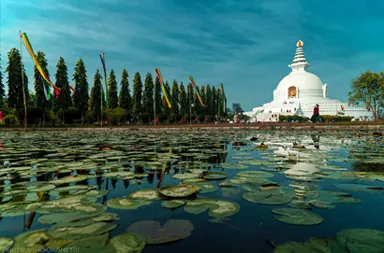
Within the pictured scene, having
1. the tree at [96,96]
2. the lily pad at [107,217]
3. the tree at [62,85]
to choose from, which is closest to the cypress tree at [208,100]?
the tree at [96,96]

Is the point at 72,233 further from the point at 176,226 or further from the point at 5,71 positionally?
the point at 5,71

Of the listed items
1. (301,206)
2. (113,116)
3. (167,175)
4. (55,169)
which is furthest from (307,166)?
(113,116)

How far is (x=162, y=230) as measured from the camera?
5.56 ft

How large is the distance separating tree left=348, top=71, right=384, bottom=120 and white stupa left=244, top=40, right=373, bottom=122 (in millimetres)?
8736

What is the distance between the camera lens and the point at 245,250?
1.46 meters

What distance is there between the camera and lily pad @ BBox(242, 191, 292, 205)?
7.34ft

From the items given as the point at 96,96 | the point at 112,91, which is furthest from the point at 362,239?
the point at 112,91

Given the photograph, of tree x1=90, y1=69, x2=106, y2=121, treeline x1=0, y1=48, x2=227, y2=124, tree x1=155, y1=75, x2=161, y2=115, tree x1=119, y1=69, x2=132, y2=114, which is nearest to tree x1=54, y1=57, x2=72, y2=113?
treeline x1=0, y1=48, x2=227, y2=124

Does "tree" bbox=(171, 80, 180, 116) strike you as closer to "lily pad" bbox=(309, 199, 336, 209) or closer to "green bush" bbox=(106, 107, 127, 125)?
"green bush" bbox=(106, 107, 127, 125)

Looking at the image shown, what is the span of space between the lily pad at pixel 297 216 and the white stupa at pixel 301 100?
4645 centimetres

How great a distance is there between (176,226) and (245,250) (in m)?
0.56

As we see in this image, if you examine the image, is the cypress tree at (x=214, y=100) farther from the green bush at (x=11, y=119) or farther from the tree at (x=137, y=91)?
the green bush at (x=11, y=119)

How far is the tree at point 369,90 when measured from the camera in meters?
35.1

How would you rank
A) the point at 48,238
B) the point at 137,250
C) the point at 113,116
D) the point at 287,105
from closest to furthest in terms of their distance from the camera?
the point at 137,250 < the point at 48,238 < the point at 113,116 < the point at 287,105
